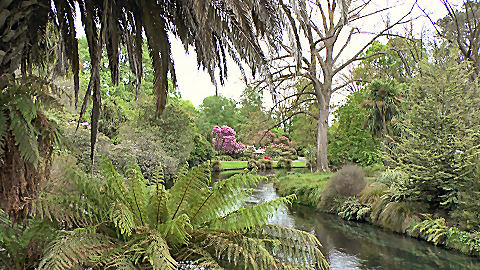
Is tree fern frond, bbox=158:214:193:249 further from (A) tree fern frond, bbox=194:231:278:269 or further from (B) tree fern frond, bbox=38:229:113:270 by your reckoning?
(B) tree fern frond, bbox=38:229:113:270

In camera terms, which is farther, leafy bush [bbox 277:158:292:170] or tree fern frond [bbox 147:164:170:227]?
leafy bush [bbox 277:158:292:170]

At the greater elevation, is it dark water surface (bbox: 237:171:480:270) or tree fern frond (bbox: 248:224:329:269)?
tree fern frond (bbox: 248:224:329:269)

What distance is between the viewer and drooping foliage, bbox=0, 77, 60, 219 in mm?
1640

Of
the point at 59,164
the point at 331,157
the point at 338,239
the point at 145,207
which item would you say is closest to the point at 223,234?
the point at 145,207

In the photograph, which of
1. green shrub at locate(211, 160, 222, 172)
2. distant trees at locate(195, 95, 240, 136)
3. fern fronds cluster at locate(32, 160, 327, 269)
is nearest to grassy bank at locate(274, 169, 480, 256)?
fern fronds cluster at locate(32, 160, 327, 269)

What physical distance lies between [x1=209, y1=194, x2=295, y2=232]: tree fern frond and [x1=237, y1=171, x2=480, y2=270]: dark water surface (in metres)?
2.05

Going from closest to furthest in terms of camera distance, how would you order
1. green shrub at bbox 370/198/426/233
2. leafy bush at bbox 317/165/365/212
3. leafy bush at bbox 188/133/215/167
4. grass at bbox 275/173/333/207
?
green shrub at bbox 370/198/426/233 < leafy bush at bbox 317/165/365/212 < grass at bbox 275/173/333/207 < leafy bush at bbox 188/133/215/167

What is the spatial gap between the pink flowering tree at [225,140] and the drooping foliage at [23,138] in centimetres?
Answer: 3438

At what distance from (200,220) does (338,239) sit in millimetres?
5978

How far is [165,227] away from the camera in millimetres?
2557

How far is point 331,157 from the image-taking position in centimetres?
2078

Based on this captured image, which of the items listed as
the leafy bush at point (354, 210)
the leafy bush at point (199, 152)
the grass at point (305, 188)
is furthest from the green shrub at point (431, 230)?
the leafy bush at point (199, 152)

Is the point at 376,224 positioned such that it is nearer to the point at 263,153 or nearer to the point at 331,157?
the point at 331,157

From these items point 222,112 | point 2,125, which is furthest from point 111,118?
point 222,112
